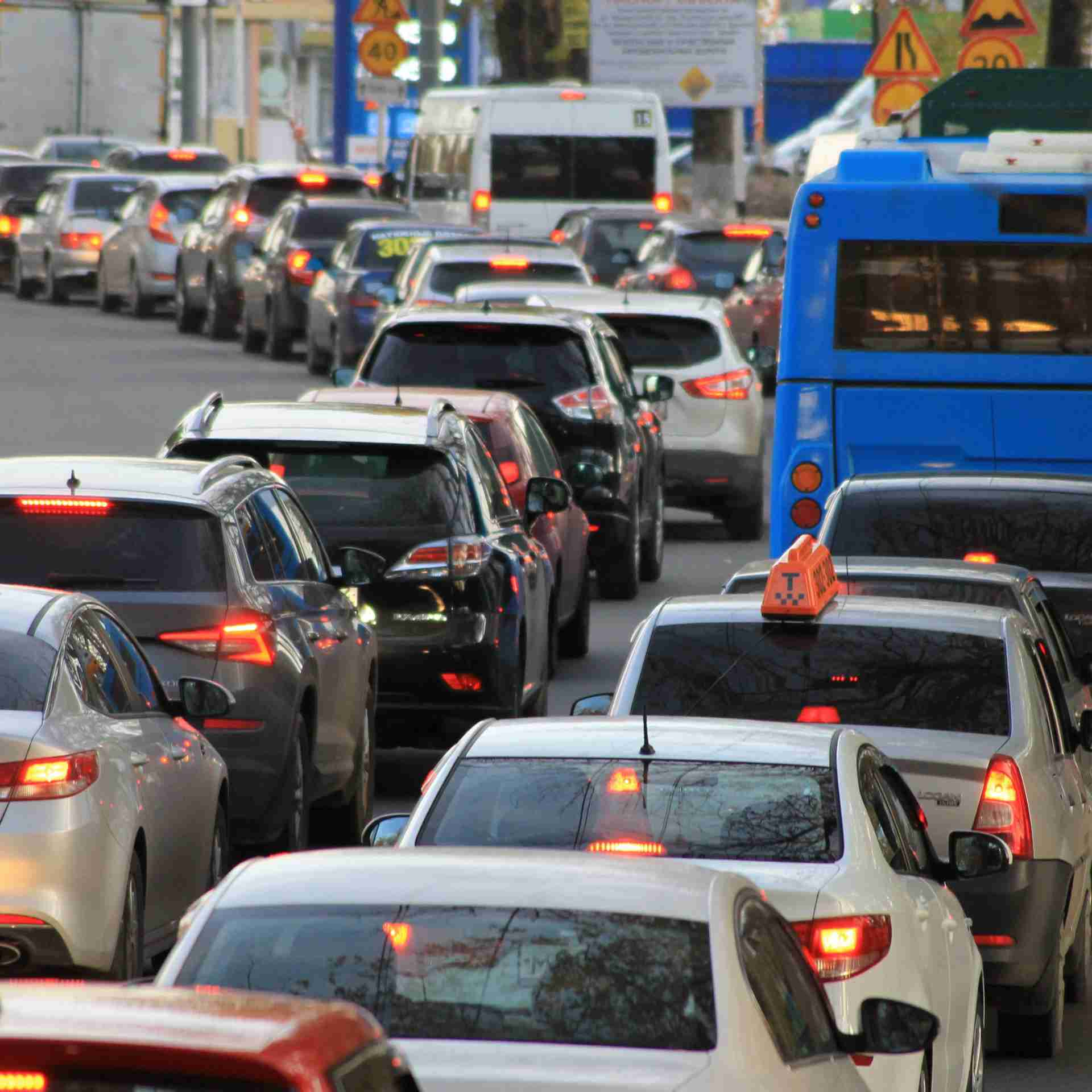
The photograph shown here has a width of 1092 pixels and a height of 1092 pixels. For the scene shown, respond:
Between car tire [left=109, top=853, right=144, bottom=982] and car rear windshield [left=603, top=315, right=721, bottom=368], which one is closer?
car tire [left=109, top=853, right=144, bottom=982]

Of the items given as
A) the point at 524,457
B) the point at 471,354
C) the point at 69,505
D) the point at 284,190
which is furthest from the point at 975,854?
the point at 284,190

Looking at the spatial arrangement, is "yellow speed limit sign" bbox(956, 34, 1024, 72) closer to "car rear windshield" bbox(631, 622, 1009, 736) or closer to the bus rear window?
the bus rear window

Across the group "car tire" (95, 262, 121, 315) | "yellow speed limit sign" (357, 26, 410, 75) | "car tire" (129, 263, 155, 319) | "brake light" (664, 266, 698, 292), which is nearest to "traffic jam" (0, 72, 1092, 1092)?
"brake light" (664, 266, 698, 292)

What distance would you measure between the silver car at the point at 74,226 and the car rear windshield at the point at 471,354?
24.6m


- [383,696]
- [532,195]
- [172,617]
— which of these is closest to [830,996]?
[172,617]

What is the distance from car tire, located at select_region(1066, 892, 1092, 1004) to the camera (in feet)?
32.2

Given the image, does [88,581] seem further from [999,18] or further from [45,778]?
[999,18]

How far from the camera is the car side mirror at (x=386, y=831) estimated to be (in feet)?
24.2

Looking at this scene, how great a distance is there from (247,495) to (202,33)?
70.0m

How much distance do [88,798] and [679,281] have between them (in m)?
27.6

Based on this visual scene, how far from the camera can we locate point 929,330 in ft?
54.9

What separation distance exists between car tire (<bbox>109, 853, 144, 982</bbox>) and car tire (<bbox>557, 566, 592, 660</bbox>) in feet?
29.0

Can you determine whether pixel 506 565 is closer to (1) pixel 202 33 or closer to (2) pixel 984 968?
(2) pixel 984 968

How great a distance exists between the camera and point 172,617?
1041cm
